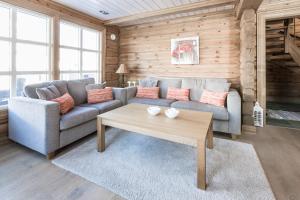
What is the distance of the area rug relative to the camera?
4.87 feet

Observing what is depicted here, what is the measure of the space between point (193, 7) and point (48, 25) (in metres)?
2.72

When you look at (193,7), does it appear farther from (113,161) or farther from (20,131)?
(20,131)

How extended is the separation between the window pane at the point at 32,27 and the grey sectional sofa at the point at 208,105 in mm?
1887

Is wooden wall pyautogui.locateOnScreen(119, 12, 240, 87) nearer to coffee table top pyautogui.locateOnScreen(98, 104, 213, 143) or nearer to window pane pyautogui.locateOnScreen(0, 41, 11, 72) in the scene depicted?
coffee table top pyautogui.locateOnScreen(98, 104, 213, 143)

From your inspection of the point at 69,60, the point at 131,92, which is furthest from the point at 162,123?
the point at 69,60

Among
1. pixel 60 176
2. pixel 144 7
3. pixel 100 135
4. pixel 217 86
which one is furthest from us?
pixel 144 7

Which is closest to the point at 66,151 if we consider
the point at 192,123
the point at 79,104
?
the point at 79,104

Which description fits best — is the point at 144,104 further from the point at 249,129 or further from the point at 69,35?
the point at 69,35

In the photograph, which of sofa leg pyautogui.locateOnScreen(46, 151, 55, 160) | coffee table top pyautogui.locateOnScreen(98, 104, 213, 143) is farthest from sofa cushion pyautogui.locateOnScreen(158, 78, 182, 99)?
sofa leg pyautogui.locateOnScreen(46, 151, 55, 160)

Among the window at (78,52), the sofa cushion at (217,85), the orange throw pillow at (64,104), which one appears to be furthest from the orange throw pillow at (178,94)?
the window at (78,52)

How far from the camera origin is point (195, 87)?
3500 millimetres

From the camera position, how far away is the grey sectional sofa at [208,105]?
262 cm

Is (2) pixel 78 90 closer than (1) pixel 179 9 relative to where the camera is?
Yes

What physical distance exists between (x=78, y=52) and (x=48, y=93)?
1.69 meters
